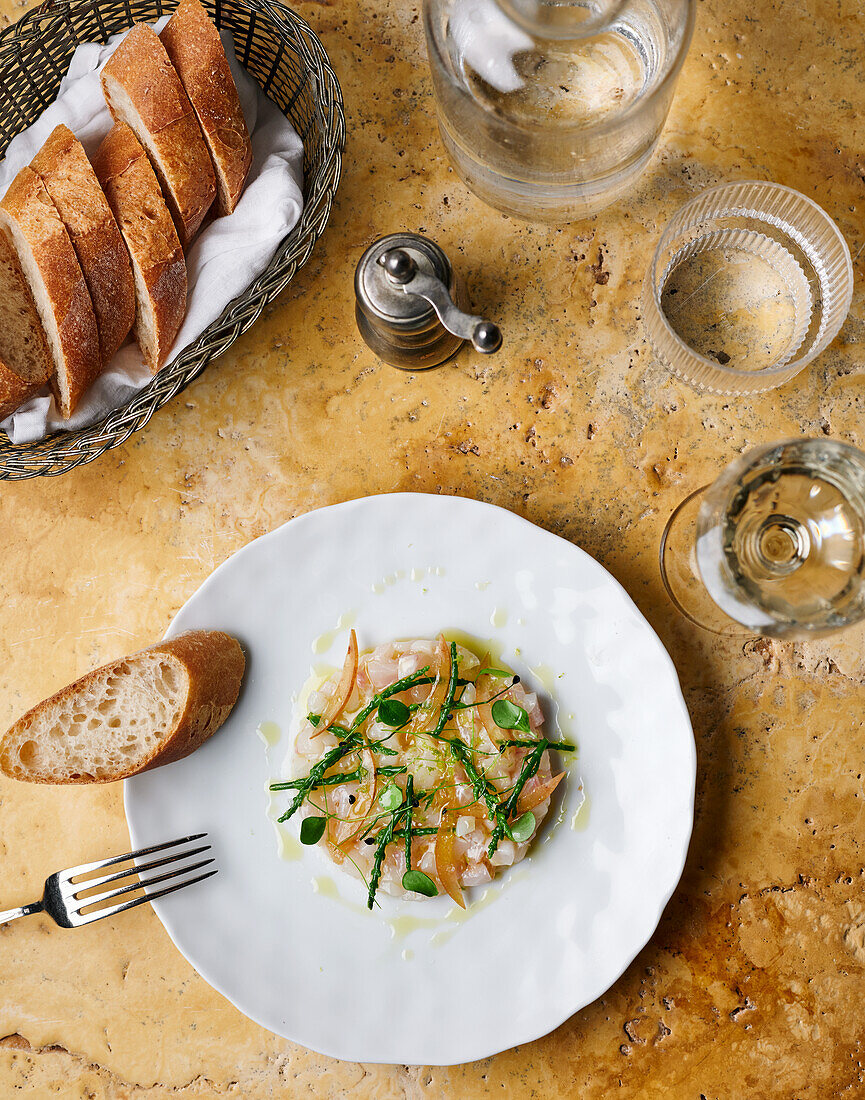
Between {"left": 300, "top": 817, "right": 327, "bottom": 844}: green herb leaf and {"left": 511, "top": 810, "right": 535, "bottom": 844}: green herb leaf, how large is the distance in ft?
0.89

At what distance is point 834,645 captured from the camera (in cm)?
127

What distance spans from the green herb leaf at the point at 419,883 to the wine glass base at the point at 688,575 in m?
0.54

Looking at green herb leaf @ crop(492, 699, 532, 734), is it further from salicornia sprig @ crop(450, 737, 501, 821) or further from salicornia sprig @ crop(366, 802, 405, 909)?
salicornia sprig @ crop(366, 802, 405, 909)

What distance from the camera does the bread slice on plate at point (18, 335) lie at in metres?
1.14

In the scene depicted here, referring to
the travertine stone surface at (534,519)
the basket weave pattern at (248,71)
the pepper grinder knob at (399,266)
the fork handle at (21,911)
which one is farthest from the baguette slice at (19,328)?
the fork handle at (21,911)

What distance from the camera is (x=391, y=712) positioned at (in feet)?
3.89

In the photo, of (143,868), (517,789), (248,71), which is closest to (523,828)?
(517,789)

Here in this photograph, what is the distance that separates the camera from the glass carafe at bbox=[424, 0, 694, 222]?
42.3 inches

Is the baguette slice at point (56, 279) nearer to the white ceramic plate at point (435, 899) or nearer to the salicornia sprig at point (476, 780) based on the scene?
the white ceramic plate at point (435, 899)

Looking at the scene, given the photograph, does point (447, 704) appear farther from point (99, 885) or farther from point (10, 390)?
point (10, 390)

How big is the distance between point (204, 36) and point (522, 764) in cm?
110

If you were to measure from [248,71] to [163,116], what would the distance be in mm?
248

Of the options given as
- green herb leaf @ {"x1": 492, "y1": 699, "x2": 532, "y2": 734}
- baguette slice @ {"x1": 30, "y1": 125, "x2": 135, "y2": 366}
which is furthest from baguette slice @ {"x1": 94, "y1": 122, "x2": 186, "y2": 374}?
green herb leaf @ {"x1": 492, "y1": 699, "x2": 532, "y2": 734}

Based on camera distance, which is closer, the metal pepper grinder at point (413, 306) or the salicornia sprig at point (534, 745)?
the metal pepper grinder at point (413, 306)
